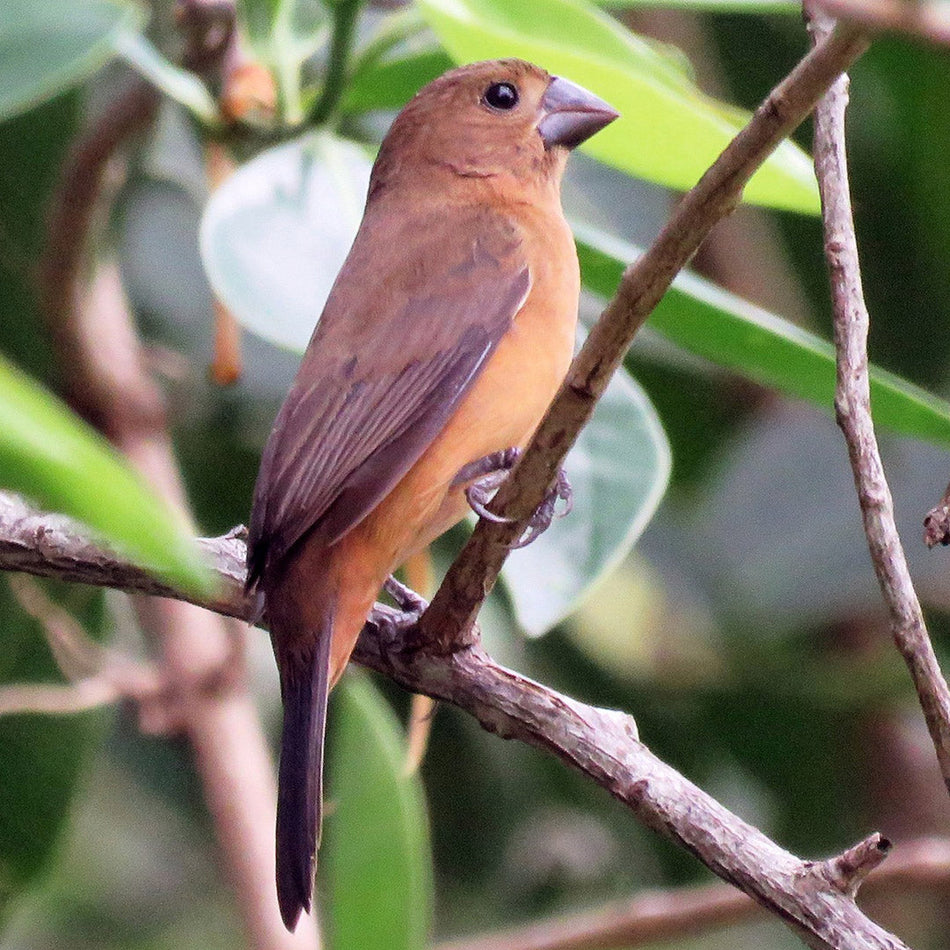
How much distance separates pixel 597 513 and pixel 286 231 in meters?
0.72

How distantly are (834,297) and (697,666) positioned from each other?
2025mm

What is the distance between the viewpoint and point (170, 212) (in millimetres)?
3791

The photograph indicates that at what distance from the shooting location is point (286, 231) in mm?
2609

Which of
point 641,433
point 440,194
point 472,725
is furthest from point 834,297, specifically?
point 472,725

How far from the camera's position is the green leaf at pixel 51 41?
2.50 metres

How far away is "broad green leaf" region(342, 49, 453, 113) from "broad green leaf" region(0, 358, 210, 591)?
217cm

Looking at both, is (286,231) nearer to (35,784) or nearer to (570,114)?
(570,114)

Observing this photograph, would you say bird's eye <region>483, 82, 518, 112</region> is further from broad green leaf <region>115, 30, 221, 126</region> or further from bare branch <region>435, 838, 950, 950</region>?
bare branch <region>435, 838, 950, 950</region>

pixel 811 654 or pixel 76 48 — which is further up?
pixel 76 48

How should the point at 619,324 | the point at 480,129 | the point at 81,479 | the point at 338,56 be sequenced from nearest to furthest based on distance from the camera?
the point at 81,479
the point at 619,324
the point at 338,56
the point at 480,129

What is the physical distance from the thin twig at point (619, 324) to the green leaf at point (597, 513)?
0.22 m

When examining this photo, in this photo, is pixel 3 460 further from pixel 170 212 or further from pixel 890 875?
pixel 170 212

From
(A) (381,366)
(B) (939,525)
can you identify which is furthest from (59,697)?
(B) (939,525)

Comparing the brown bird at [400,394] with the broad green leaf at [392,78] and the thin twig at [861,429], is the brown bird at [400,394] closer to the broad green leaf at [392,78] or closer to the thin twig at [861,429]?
the broad green leaf at [392,78]
